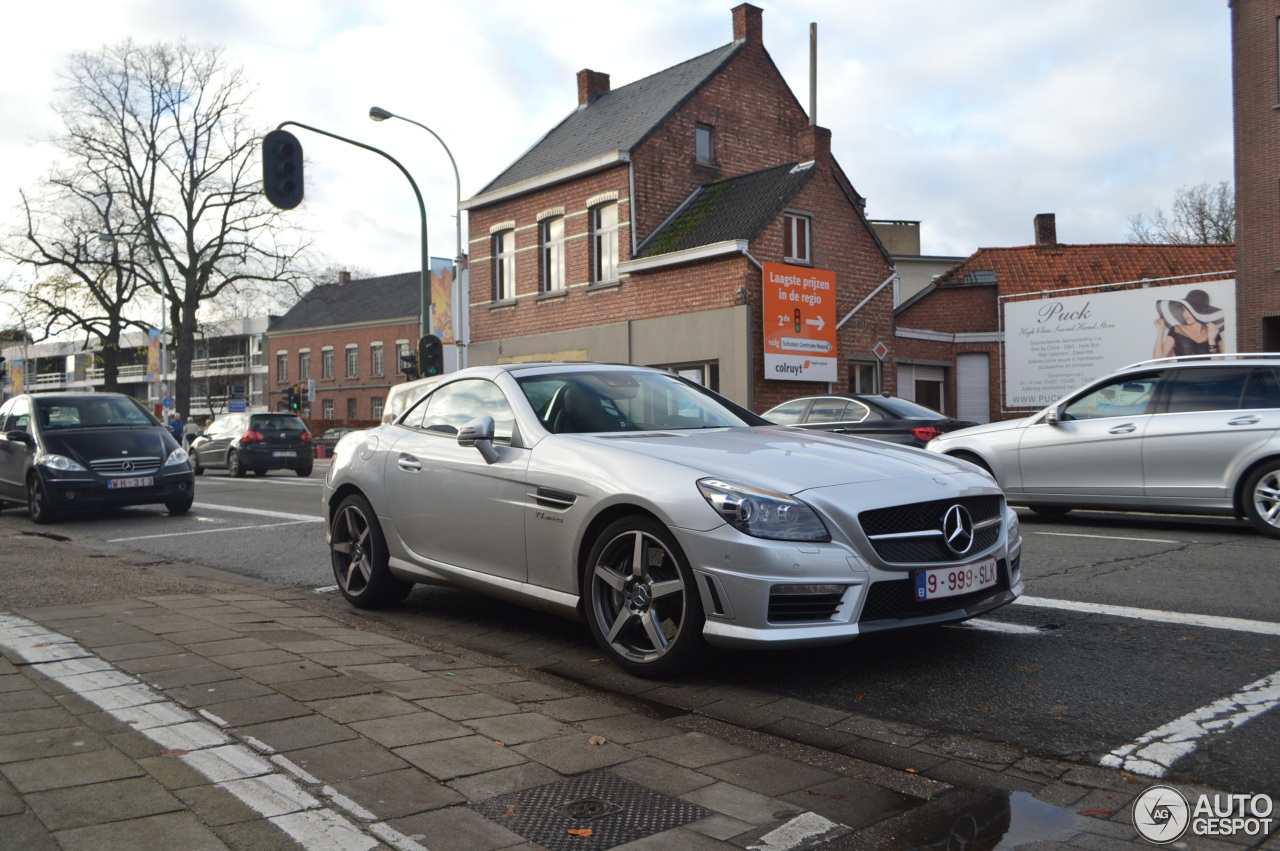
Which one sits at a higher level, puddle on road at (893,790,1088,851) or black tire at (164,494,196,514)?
black tire at (164,494,196,514)

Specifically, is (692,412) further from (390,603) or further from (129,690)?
(129,690)

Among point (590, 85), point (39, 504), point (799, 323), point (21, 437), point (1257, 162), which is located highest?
point (590, 85)

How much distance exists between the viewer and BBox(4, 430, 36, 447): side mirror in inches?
504

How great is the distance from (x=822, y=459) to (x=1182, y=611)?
93.1 inches

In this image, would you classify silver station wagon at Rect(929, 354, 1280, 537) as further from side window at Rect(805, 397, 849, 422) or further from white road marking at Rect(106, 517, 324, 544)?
white road marking at Rect(106, 517, 324, 544)

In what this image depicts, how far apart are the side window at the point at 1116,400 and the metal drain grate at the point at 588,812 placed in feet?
25.7

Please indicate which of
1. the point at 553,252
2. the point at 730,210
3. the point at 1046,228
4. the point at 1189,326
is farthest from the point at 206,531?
the point at 1046,228

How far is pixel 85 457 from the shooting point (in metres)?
12.6

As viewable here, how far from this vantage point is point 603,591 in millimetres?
4723

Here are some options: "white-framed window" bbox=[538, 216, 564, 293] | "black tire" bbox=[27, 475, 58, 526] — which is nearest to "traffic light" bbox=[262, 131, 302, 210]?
"black tire" bbox=[27, 475, 58, 526]

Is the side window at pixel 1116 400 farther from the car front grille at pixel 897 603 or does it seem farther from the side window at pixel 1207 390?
the car front grille at pixel 897 603

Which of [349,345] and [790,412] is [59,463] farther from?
[349,345]

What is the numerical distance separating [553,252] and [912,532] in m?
25.2

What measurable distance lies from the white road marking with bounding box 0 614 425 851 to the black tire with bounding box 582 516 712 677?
167 centimetres
